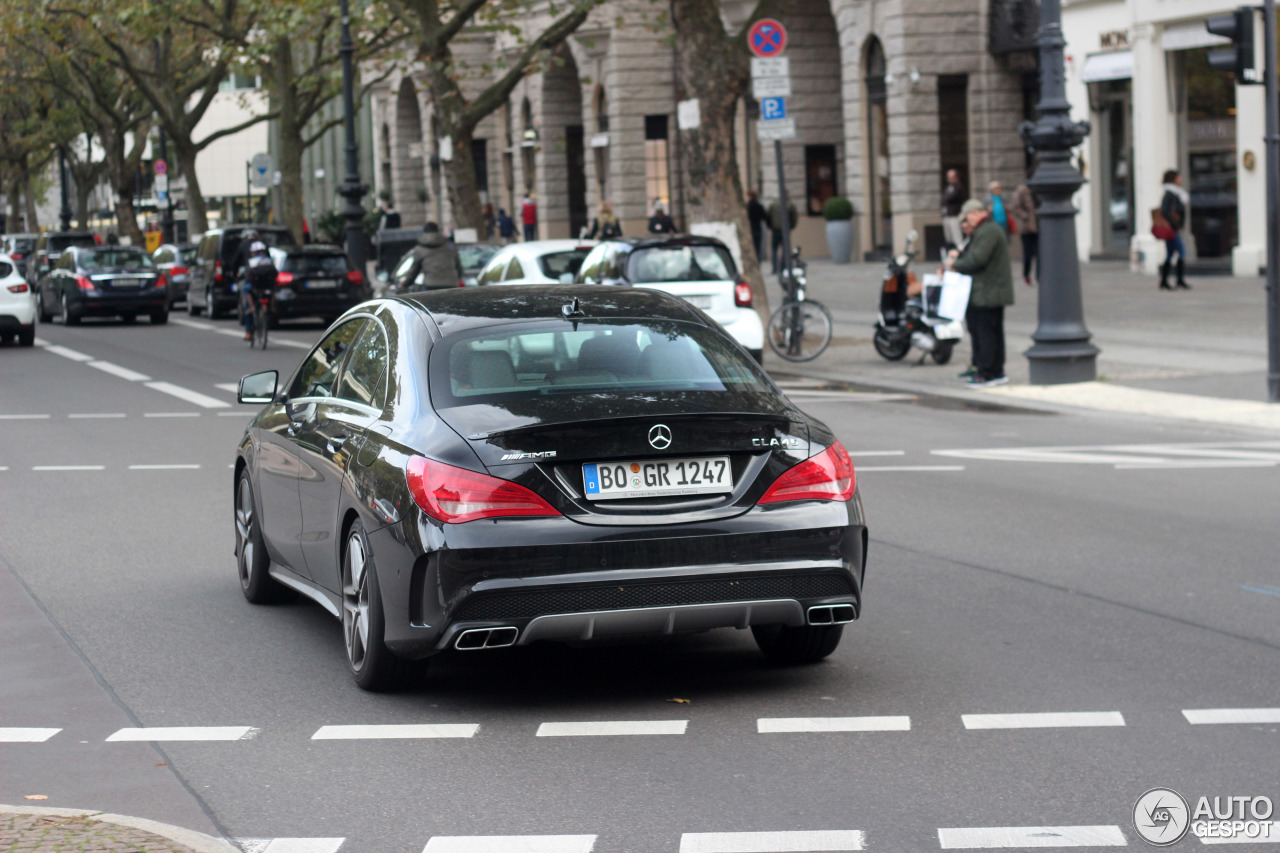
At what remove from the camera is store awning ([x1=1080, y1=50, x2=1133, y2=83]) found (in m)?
32.8

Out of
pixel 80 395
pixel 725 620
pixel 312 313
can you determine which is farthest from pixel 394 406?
pixel 312 313

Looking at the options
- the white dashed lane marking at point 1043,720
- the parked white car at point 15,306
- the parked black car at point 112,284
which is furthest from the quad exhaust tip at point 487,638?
the parked black car at point 112,284

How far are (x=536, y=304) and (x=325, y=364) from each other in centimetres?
118

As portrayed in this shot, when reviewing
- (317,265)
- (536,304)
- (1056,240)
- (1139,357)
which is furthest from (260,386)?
(317,265)

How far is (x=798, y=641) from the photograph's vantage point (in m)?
7.01

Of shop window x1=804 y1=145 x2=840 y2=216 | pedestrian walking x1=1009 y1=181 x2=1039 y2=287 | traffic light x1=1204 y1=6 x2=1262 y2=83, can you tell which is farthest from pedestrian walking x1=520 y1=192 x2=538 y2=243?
traffic light x1=1204 y1=6 x2=1262 y2=83

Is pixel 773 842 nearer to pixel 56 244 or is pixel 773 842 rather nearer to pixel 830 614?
pixel 830 614

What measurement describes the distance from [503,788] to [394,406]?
1.73 metres

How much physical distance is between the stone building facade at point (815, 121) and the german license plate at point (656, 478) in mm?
25356

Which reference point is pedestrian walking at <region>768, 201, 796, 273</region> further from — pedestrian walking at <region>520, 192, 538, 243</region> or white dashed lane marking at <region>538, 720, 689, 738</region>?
white dashed lane marking at <region>538, 720, 689, 738</region>

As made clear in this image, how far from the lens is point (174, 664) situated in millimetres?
7336

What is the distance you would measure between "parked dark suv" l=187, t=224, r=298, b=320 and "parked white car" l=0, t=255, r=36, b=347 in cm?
611

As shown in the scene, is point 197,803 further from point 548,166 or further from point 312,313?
point 548,166

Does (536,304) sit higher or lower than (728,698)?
higher
